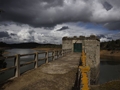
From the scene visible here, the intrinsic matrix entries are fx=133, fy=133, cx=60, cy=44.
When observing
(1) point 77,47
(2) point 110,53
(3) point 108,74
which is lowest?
(3) point 108,74

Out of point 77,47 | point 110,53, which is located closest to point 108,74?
point 77,47

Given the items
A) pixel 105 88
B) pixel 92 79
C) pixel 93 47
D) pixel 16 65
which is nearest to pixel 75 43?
pixel 93 47

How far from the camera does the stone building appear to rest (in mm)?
23500

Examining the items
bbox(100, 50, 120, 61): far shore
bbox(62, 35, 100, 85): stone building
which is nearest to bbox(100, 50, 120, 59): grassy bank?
bbox(100, 50, 120, 61): far shore

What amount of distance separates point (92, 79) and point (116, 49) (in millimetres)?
58762

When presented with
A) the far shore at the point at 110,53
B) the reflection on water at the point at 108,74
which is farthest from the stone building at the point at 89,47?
the far shore at the point at 110,53

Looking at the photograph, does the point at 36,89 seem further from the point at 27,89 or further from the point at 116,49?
the point at 116,49

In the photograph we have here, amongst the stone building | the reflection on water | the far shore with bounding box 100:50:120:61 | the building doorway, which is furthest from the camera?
the far shore with bounding box 100:50:120:61

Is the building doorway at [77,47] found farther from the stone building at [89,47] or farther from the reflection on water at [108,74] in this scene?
the reflection on water at [108,74]

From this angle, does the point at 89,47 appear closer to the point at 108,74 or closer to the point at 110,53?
the point at 108,74

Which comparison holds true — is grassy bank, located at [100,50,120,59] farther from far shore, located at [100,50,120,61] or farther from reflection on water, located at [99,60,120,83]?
reflection on water, located at [99,60,120,83]

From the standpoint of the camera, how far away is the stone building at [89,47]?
77.1ft

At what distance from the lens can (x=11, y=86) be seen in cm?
529

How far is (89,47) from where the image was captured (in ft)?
80.2
